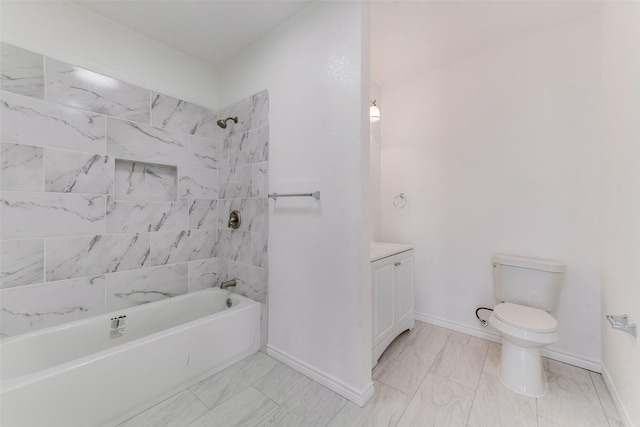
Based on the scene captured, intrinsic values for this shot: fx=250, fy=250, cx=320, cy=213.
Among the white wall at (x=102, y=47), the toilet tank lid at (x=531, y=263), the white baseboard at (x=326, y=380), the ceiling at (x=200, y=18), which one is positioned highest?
→ the ceiling at (x=200, y=18)

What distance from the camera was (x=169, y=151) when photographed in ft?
6.88

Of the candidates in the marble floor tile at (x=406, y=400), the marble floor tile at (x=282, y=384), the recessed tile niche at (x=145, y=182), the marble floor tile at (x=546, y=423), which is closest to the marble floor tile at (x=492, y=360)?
the marble floor tile at (x=406, y=400)

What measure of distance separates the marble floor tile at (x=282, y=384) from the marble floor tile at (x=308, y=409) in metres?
0.04

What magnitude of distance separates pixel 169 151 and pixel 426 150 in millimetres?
2345

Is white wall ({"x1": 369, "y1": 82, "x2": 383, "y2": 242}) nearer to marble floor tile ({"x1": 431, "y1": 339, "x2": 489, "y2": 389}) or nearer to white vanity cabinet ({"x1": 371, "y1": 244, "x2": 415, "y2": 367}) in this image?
white vanity cabinet ({"x1": 371, "y1": 244, "x2": 415, "y2": 367})

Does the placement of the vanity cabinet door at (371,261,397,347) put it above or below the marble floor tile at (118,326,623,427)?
above

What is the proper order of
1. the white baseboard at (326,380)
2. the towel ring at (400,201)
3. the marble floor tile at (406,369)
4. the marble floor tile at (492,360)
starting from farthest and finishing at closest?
1. the towel ring at (400,201)
2. the marble floor tile at (492,360)
3. the marble floor tile at (406,369)
4. the white baseboard at (326,380)

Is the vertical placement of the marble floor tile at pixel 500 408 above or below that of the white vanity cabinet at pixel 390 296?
below

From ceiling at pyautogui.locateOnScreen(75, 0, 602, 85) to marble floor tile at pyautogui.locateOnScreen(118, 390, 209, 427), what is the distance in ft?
8.18

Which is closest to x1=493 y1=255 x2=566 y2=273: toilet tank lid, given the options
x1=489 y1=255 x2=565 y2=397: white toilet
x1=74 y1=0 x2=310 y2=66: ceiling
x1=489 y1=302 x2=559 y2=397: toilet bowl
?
x1=489 y1=255 x2=565 y2=397: white toilet

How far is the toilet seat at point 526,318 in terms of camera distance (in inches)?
58.1

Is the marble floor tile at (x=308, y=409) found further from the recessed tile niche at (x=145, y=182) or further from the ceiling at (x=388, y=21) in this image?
the ceiling at (x=388, y=21)

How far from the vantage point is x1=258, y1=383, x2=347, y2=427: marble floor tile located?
4.27 feet

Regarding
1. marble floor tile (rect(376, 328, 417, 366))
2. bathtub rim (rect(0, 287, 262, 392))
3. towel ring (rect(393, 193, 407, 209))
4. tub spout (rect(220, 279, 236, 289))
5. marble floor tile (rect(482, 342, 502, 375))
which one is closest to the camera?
bathtub rim (rect(0, 287, 262, 392))
